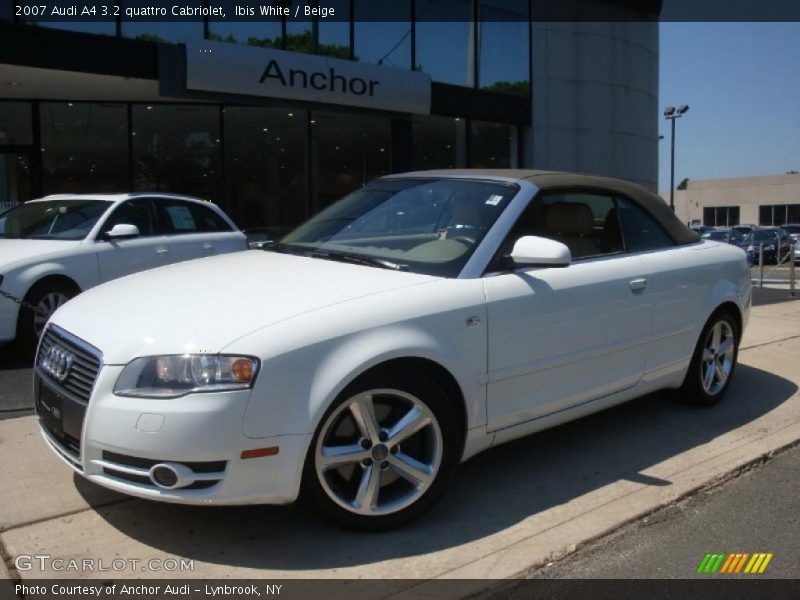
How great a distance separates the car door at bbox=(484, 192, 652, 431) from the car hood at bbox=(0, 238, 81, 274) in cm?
470

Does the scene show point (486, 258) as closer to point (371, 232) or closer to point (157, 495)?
point (371, 232)

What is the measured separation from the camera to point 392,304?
3301 mm

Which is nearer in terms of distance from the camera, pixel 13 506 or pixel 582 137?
pixel 13 506

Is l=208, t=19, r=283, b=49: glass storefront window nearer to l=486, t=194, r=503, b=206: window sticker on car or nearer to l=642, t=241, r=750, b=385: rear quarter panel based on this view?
l=642, t=241, r=750, b=385: rear quarter panel

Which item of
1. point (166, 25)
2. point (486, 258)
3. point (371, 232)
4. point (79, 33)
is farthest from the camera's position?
point (166, 25)

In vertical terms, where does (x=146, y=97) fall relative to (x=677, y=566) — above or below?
above

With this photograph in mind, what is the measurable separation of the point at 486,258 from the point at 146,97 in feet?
39.8

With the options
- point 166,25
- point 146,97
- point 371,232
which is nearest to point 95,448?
point 371,232

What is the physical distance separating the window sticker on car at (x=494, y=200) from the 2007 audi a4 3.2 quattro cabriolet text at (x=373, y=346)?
0.01 metres

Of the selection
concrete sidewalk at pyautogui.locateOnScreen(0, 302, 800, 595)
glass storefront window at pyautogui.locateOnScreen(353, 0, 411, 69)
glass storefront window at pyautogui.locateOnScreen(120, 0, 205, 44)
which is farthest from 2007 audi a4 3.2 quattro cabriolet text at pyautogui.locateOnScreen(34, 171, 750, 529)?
glass storefront window at pyautogui.locateOnScreen(353, 0, 411, 69)

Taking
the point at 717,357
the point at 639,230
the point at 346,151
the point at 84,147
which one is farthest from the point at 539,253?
the point at 346,151

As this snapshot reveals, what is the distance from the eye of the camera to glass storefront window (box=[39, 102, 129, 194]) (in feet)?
46.5

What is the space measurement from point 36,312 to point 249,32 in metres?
8.55

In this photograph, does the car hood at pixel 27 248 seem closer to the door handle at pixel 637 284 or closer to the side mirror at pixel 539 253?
the side mirror at pixel 539 253
